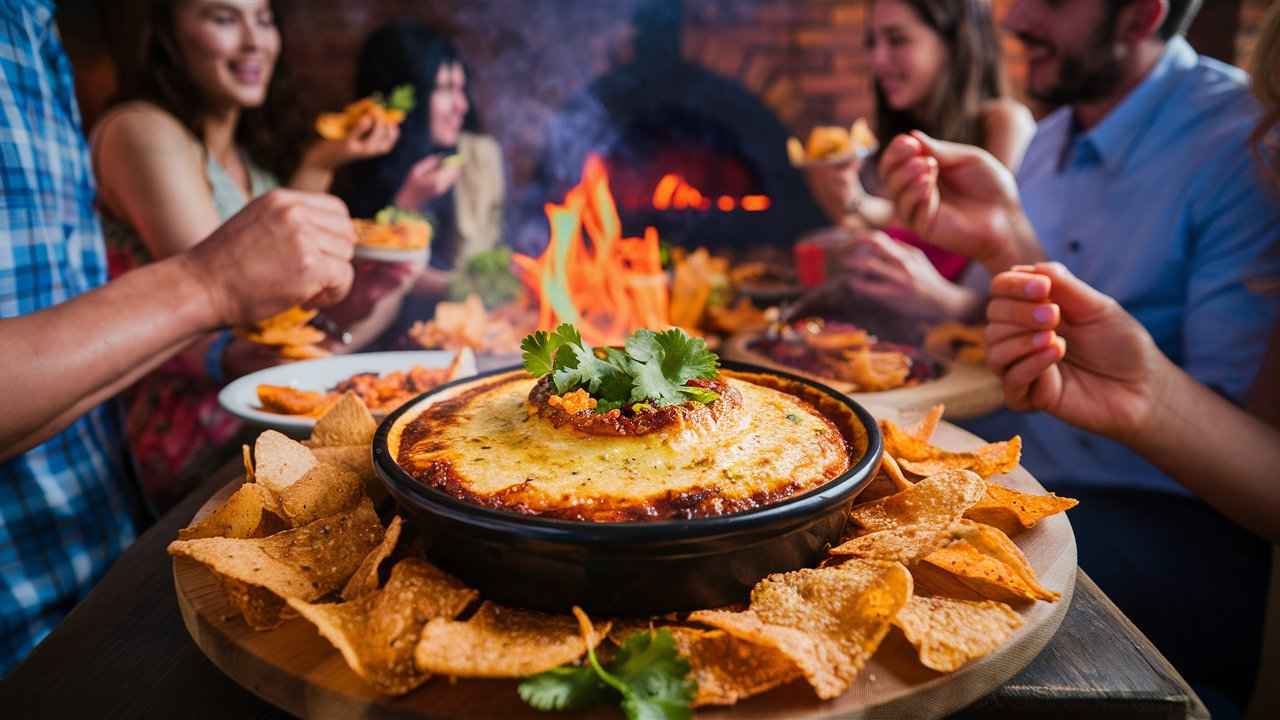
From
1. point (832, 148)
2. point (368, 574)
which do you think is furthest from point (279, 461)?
point (832, 148)

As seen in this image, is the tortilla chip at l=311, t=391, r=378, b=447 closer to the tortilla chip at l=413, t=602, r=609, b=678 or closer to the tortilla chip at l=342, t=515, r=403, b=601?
the tortilla chip at l=342, t=515, r=403, b=601

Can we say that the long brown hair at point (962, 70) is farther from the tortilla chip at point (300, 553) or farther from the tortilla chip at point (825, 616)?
the tortilla chip at point (300, 553)

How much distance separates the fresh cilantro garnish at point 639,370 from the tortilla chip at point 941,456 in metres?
0.40

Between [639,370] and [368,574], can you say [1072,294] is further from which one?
[368,574]

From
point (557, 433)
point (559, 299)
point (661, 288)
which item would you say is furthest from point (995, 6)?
point (557, 433)

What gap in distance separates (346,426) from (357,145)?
2412 millimetres

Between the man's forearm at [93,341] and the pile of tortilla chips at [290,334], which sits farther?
the pile of tortilla chips at [290,334]

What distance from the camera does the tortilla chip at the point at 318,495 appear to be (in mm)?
1111

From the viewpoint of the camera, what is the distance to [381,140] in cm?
338

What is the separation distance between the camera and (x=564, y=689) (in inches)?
30.6

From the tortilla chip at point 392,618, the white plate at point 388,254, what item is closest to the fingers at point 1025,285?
the tortilla chip at point 392,618

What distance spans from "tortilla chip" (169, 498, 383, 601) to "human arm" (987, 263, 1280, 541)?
1215 mm

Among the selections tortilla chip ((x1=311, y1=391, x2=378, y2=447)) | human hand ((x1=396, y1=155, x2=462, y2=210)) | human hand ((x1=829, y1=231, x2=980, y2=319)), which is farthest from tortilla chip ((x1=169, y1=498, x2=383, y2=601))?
human hand ((x1=396, y1=155, x2=462, y2=210))

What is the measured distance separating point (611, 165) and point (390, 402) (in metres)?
5.59
